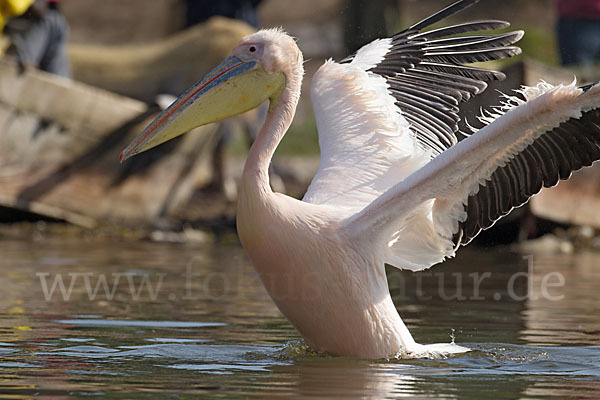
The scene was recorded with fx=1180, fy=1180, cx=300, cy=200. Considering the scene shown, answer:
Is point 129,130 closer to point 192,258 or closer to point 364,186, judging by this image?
point 192,258

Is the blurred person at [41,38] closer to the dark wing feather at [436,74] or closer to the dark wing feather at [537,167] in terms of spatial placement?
the dark wing feather at [436,74]

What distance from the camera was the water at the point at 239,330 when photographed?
14.0 feet

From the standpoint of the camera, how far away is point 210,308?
21.5 feet

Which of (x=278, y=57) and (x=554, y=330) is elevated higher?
(x=278, y=57)

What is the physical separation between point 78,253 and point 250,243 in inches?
164

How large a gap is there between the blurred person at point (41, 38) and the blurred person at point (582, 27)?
5349mm

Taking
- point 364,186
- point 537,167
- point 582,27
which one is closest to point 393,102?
point 364,186

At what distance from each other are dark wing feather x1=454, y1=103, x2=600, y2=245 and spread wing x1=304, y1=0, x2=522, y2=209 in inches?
22.8

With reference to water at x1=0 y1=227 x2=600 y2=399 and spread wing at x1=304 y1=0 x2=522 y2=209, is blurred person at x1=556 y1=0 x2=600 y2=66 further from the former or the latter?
spread wing at x1=304 y1=0 x2=522 y2=209

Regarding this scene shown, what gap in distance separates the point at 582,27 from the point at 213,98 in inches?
326

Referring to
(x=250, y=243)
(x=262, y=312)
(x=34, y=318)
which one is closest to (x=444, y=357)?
(x=250, y=243)

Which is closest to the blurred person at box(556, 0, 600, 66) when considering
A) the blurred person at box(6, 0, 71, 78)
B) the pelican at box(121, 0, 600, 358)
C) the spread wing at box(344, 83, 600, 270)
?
the blurred person at box(6, 0, 71, 78)

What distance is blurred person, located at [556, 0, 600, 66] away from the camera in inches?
496

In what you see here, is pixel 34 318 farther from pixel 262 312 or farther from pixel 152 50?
pixel 152 50
